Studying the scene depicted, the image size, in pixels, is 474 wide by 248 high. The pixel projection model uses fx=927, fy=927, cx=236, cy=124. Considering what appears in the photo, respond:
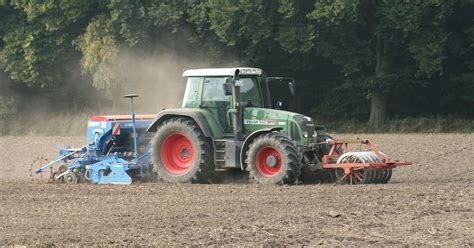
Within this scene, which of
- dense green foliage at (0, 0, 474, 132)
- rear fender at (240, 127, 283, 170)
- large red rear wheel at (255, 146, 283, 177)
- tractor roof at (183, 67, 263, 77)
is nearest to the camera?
large red rear wheel at (255, 146, 283, 177)

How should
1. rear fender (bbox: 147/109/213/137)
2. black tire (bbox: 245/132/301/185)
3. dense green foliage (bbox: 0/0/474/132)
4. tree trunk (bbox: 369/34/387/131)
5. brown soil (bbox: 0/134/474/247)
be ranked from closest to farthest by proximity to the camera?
brown soil (bbox: 0/134/474/247), black tire (bbox: 245/132/301/185), rear fender (bbox: 147/109/213/137), dense green foliage (bbox: 0/0/474/132), tree trunk (bbox: 369/34/387/131)

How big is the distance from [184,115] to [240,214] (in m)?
5.28

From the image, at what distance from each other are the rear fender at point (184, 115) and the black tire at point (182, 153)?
130mm

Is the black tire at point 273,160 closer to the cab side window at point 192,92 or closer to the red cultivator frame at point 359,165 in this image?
the red cultivator frame at point 359,165

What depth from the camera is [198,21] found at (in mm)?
33188

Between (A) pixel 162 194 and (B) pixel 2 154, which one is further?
(B) pixel 2 154

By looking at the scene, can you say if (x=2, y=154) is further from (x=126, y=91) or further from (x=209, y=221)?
(x=209, y=221)

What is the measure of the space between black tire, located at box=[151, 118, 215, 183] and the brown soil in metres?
0.49

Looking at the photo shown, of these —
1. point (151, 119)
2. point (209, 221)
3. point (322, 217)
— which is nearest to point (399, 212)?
point (322, 217)

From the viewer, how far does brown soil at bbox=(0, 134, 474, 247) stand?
1114 centimetres

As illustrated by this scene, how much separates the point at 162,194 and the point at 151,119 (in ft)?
11.7

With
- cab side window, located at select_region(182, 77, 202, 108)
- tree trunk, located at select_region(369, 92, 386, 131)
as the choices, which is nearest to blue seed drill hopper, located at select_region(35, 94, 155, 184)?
cab side window, located at select_region(182, 77, 202, 108)

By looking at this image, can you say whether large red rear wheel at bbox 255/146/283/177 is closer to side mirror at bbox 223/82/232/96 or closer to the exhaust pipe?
the exhaust pipe

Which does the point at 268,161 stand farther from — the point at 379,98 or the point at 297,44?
the point at 379,98
